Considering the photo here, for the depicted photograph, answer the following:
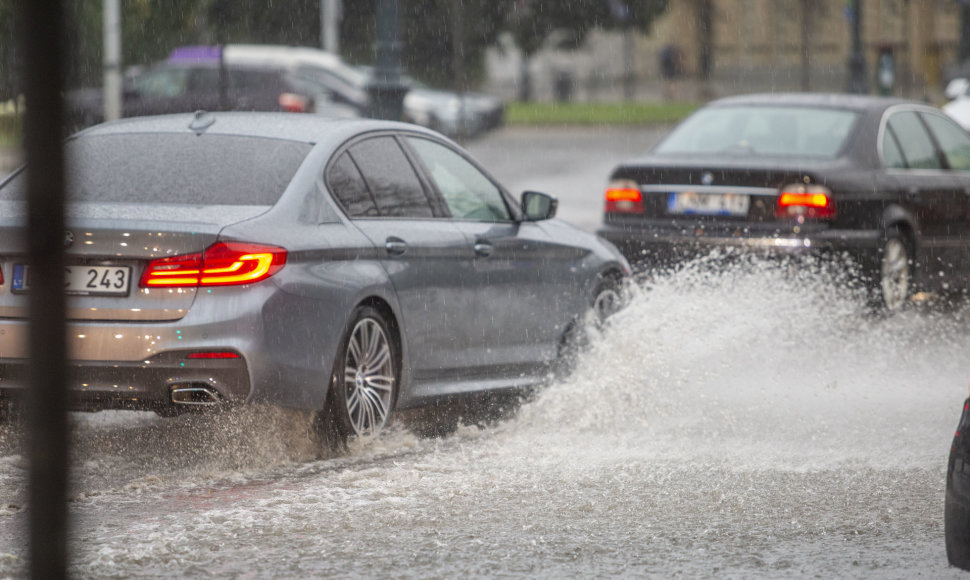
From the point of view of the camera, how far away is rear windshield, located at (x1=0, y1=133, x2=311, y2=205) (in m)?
6.93

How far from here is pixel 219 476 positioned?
21.0ft

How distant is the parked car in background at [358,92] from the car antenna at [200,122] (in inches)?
776

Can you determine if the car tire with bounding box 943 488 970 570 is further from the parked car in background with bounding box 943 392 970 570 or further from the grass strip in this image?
the grass strip

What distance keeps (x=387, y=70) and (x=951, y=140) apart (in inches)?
178

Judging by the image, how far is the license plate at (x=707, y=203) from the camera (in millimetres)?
11109

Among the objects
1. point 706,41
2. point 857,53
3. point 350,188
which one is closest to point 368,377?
point 350,188

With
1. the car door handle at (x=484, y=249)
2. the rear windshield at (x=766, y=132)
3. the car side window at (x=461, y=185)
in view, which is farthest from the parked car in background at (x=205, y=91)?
the car door handle at (x=484, y=249)

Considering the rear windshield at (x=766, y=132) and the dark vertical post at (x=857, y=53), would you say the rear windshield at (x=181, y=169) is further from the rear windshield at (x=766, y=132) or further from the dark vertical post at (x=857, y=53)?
the dark vertical post at (x=857, y=53)

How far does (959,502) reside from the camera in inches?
178

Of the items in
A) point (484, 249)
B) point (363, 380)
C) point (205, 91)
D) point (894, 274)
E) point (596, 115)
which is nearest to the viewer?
point (363, 380)

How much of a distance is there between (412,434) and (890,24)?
6511 centimetres

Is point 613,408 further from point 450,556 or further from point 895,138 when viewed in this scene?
point 895,138

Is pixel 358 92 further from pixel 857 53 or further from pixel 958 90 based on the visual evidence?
pixel 958 90

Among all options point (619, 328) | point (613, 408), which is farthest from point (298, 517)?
point (619, 328)
